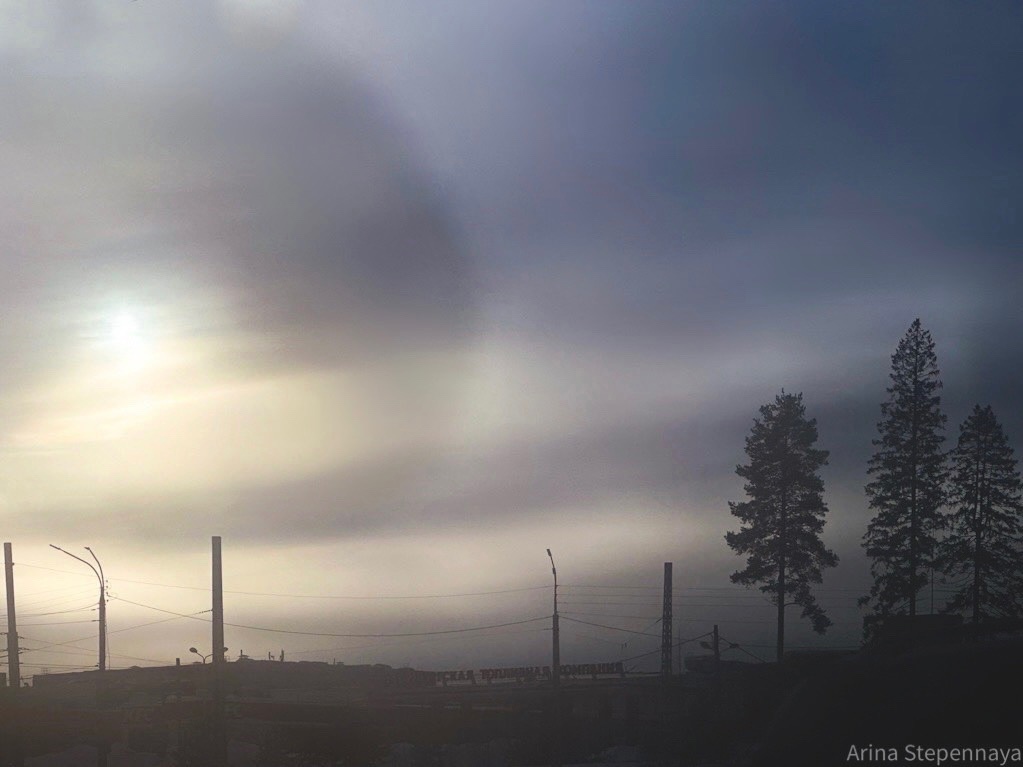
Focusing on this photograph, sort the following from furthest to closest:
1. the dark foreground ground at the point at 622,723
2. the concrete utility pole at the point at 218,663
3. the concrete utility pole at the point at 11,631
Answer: the concrete utility pole at the point at 11,631, the concrete utility pole at the point at 218,663, the dark foreground ground at the point at 622,723

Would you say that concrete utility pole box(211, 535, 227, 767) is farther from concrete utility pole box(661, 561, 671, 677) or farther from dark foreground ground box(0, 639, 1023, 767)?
concrete utility pole box(661, 561, 671, 677)

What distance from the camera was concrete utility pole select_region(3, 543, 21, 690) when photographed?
68.0 metres

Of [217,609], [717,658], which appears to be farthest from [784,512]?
[217,609]

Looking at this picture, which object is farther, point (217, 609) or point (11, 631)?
point (11, 631)

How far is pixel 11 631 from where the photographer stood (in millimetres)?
69125

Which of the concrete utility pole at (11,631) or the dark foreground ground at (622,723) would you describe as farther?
the concrete utility pole at (11,631)

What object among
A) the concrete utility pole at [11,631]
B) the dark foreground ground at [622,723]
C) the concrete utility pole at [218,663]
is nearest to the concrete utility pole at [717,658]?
the dark foreground ground at [622,723]

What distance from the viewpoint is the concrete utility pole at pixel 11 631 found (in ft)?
223

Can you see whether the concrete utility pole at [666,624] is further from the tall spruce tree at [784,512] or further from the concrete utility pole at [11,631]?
the concrete utility pole at [11,631]

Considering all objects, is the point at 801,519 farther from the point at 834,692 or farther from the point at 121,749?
the point at 834,692

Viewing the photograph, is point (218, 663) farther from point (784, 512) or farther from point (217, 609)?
point (784, 512)

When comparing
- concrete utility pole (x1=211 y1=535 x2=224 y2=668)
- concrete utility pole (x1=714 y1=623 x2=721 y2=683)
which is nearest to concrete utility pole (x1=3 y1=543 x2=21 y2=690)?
concrete utility pole (x1=211 y1=535 x2=224 y2=668)

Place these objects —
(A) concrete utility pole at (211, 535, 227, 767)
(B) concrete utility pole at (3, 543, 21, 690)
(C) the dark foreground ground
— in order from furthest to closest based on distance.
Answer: (B) concrete utility pole at (3, 543, 21, 690)
(A) concrete utility pole at (211, 535, 227, 767)
(C) the dark foreground ground

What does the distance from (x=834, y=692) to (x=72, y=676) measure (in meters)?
117
